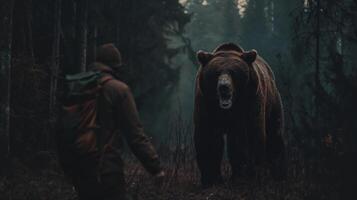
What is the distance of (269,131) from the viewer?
1355cm

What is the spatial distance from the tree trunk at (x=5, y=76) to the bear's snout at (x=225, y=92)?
486 cm

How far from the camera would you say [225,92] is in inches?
414

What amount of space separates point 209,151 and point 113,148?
18.2ft

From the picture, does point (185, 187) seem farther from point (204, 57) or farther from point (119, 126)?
point (119, 126)

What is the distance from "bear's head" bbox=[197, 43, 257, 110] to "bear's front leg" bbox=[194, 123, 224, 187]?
656 millimetres

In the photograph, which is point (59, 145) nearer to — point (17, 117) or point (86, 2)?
point (17, 117)

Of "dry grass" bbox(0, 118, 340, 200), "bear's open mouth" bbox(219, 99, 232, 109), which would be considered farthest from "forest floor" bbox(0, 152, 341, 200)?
"bear's open mouth" bbox(219, 99, 232, 109)

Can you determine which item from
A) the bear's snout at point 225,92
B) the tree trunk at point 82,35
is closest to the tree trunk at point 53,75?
the tree trunk at point 82,35

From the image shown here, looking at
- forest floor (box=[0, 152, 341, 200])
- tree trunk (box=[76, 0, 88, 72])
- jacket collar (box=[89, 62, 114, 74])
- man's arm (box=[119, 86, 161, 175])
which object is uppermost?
tree trunk (box=[76, 0, 88, 72])

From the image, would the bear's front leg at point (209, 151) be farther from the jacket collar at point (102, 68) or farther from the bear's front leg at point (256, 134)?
the jacket collar at point (102, 68)

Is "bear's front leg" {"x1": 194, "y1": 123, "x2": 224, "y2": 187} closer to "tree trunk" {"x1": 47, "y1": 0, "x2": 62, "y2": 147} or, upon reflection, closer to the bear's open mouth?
the bear's open mouth

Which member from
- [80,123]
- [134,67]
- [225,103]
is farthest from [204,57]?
[134,67]

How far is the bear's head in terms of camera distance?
10.5 meters

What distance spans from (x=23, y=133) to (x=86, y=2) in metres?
4.88
